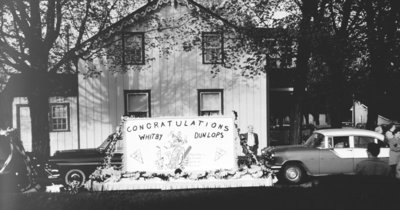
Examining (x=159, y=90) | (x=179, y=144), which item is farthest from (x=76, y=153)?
(x=159, y=90)

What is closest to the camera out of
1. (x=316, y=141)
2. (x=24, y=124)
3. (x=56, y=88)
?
(x=316, y=141)

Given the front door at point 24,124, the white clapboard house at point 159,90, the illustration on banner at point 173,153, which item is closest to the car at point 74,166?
the illustration on banner at point 173,153

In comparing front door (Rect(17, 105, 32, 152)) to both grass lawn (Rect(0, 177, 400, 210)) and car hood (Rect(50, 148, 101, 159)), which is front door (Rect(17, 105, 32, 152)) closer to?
car hood (Rect(50, 148, 101, 159))

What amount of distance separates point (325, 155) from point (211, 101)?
885cm

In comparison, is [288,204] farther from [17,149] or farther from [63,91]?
[63,91]

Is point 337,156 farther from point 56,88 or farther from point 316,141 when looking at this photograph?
point 56,88

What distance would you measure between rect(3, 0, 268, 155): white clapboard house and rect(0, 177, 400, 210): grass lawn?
46.1 ft

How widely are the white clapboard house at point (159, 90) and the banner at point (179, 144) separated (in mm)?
10573

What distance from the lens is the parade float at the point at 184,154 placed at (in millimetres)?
11844

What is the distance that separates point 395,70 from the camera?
22.8 meters

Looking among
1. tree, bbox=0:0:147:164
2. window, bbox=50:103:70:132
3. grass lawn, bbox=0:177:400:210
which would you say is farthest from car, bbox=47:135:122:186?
window, bbox=50:103:70:132

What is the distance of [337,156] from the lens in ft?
50.5

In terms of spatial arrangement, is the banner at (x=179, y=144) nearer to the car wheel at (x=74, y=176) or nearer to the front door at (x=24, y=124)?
the car wheel at (x=74, y=176)

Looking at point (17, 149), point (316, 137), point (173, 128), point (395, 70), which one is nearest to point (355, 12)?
point (395, 70)
